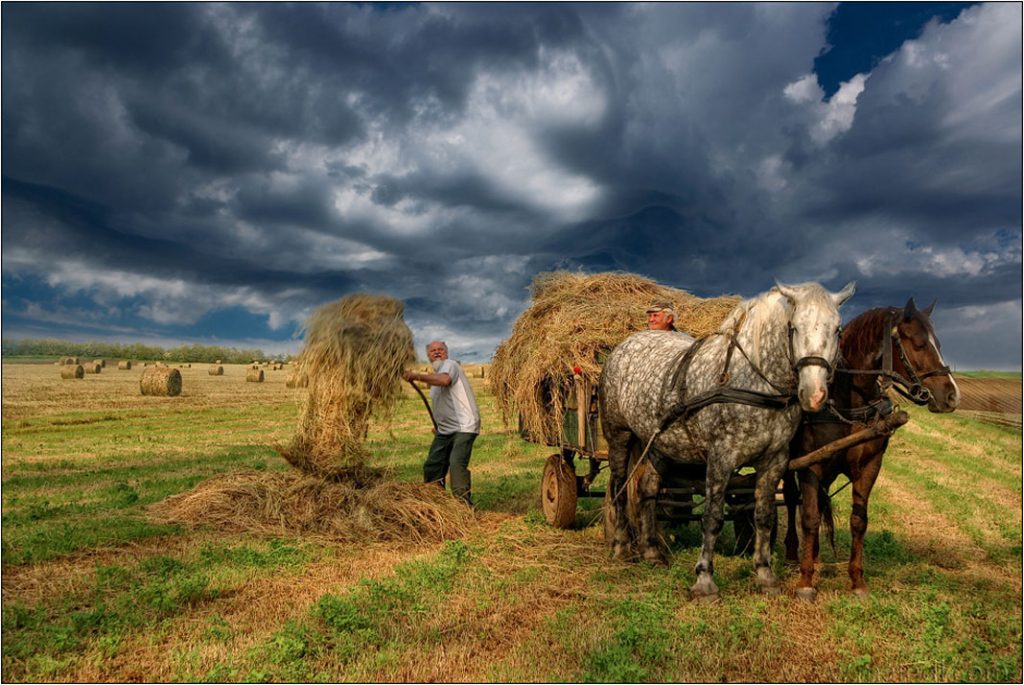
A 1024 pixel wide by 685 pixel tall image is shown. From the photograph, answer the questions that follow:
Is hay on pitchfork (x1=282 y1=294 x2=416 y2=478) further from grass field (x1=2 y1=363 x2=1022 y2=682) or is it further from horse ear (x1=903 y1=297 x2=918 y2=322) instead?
horse ear (x1=903 y1=297 x2=918 y2=322)

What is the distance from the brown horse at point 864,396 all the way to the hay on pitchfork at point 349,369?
441 cm

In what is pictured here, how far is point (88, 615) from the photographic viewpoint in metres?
5.07

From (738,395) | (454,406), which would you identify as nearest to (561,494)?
(454,406)

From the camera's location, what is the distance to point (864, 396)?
18.3 feet

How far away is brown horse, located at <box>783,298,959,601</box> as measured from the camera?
5281 millimetres

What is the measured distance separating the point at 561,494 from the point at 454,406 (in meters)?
1.79

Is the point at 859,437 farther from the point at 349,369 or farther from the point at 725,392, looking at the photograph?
the point at 349,369

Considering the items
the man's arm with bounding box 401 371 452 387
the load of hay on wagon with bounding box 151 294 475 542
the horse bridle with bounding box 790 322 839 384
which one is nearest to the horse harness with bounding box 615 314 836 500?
the horse bridle with bounding box 790 322 839 384

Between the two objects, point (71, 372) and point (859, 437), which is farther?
point (71, 372)

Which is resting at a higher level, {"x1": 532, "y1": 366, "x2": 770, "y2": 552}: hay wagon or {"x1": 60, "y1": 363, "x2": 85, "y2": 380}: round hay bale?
{"x1": 60, "y1": 363, "x2": 85, "y2": 380}: round hay bale

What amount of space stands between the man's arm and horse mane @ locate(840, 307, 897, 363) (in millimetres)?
4389

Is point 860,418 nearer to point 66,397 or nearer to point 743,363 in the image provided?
point 743,363

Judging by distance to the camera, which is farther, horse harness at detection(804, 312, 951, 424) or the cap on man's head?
the cap on man's head

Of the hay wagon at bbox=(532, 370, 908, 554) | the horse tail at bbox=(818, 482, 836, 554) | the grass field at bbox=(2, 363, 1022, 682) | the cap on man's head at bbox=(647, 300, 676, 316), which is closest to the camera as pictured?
the grass field at bbox=(2, 363, 1022, 682)
